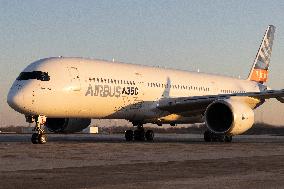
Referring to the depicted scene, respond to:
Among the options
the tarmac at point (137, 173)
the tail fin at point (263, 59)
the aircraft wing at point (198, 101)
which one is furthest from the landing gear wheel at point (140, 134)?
the tarmac at point (137, 173)

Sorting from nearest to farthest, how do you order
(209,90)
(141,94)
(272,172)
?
(272,172)
(141,94)
(209,90)

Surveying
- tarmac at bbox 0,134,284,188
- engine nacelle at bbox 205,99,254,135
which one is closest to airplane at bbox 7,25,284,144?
engine nacelle at bbox 205,99,254,135

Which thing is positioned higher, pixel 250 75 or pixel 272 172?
pixel 250 75

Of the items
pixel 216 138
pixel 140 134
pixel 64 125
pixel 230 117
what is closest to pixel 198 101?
pixel 230 117

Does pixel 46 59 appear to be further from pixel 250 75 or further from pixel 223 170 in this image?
pixel 250 75

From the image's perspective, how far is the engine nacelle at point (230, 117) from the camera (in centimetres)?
2422

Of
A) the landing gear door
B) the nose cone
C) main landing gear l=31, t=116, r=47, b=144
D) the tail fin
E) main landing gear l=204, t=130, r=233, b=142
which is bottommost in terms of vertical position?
main landing gear l=204, t=130, r=233, b=142

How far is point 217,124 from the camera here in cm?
2541

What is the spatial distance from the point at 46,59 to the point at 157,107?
6757 millimetres

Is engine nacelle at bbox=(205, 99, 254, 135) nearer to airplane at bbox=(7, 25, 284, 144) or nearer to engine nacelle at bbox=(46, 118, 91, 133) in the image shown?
airplane at bbox=(7, 25, 284, 144)

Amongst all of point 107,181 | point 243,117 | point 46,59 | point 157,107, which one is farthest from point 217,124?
point 107,181

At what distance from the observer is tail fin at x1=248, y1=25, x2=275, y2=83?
3809 centimetres

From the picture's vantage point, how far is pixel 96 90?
23531 mm

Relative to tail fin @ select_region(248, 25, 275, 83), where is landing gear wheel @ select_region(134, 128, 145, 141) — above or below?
below
